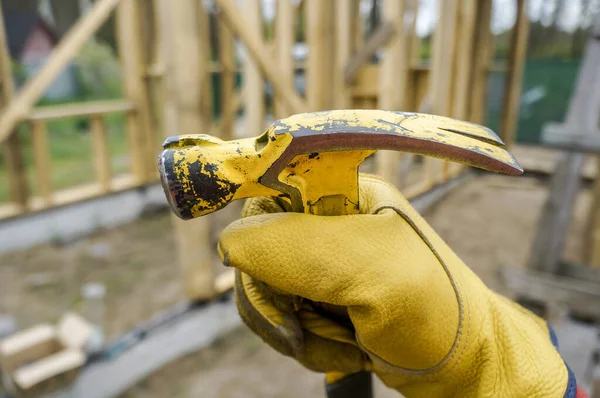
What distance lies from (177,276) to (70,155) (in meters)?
4.88

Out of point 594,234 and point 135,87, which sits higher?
point 135,87

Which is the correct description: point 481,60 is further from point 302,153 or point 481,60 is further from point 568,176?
point 302,153

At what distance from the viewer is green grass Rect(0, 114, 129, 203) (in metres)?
6.11

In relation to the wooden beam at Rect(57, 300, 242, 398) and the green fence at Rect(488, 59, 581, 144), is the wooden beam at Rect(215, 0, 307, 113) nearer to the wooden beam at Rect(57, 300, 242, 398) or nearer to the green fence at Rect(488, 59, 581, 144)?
the wooden beam at Rect(57, 300, 242, 398)

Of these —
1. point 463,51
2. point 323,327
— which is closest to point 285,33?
point 463,51

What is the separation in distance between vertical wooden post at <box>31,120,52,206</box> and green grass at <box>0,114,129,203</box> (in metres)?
1.62

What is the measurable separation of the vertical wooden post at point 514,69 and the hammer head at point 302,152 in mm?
5976

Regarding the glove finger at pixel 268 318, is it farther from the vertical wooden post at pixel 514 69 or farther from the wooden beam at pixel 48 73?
the vertical wooden post at pixel 514 69

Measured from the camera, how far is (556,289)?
2771 millimetres

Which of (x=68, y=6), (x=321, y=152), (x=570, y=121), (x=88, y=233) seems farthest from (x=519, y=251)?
(x=68, y=6)

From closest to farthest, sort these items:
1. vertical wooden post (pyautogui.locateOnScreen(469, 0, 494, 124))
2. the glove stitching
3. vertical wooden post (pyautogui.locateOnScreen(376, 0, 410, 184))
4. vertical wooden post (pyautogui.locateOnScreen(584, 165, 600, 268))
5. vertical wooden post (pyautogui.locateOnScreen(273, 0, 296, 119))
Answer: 1. the glove stitching
2. vertical wooden post (pyautogui.locateOnScreen(584, 165, 600, 268))
3. vertical wooden post (pyautogui.locateOnScreen(376, 0, 410, 184))
4. vertical wooden post (pyautogui.locateOnScreen(273, 0, 296, 119))
5. vertical wooden post (pyautogui.locateOnScreen(469, 0, 494, 124))

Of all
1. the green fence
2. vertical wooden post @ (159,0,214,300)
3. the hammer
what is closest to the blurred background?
vertical wooden post @ (159,0,214,300)

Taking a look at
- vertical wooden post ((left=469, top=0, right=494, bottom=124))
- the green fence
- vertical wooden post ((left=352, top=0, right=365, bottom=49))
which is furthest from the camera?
the green fence

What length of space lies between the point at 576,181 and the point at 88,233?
167 inches
